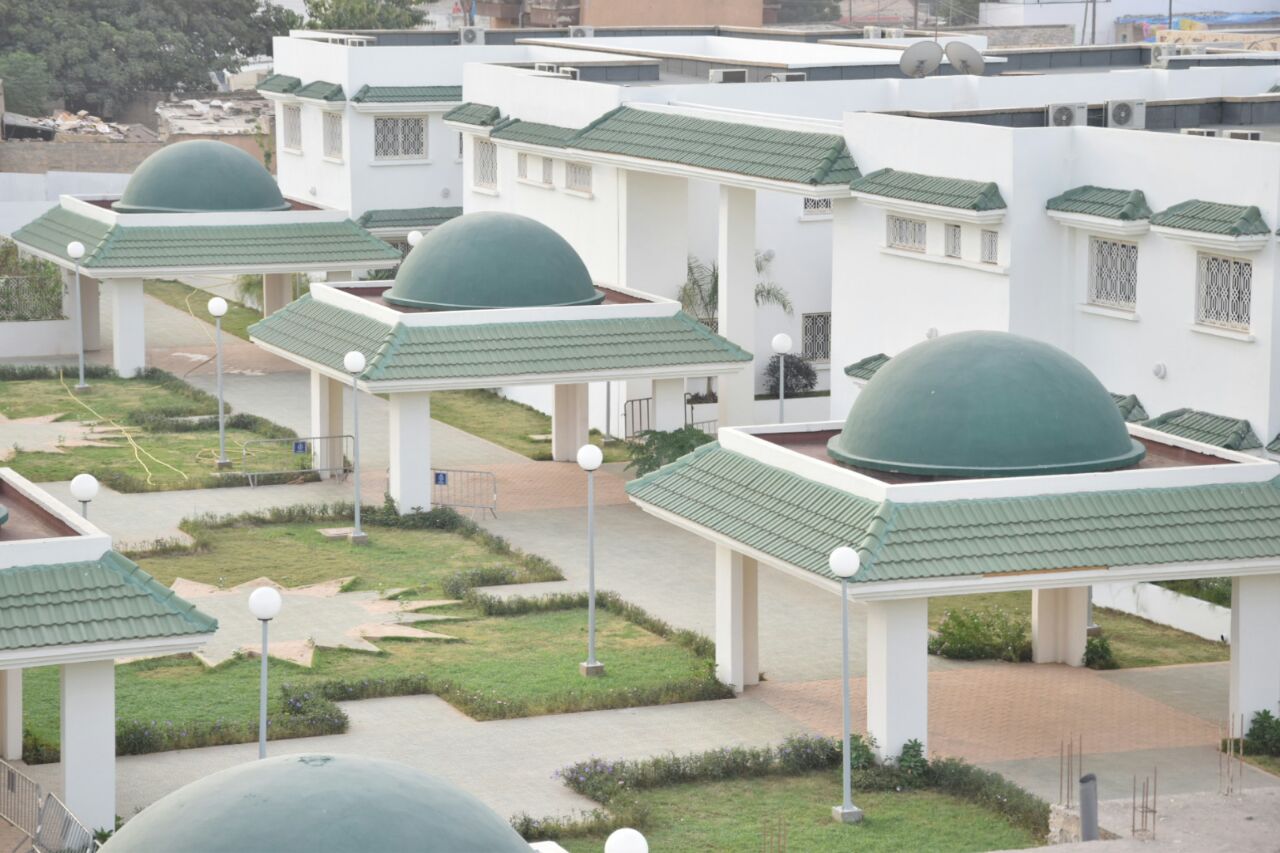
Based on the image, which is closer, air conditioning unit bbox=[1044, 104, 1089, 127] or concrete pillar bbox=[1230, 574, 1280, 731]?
concrete pillar bbox=[1230, 574, 1280, 731]

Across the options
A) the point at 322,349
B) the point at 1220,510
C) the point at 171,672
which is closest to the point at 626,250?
the point at 322,349

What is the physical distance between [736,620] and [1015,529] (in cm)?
419

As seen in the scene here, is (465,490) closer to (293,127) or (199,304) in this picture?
(199,304)

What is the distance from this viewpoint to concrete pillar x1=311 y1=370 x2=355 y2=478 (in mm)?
37719

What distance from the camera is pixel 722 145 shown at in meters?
37.4

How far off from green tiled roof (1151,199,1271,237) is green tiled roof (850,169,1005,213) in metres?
2.58

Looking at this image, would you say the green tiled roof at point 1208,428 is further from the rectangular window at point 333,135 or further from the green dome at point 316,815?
the rectangular window at point 333,135

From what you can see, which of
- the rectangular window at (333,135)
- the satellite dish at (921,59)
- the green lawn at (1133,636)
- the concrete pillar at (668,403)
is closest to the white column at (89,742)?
the green lawn at (1133,636)

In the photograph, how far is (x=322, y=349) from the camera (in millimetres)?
35812

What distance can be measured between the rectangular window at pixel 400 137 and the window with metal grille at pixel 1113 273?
82.2ft

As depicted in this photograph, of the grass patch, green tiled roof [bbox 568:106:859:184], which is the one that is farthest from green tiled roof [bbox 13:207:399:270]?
green tiled roof [bbox 568:106:859:184]

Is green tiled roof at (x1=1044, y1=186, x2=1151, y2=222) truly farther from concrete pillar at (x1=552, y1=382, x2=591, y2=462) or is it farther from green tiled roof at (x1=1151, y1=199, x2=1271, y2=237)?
concrete pillar at (x1=552, y1=382, x2=591, y2=462)

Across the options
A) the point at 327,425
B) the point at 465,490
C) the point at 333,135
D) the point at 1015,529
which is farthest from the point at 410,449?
the point at 333,135

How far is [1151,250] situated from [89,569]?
596 inches
